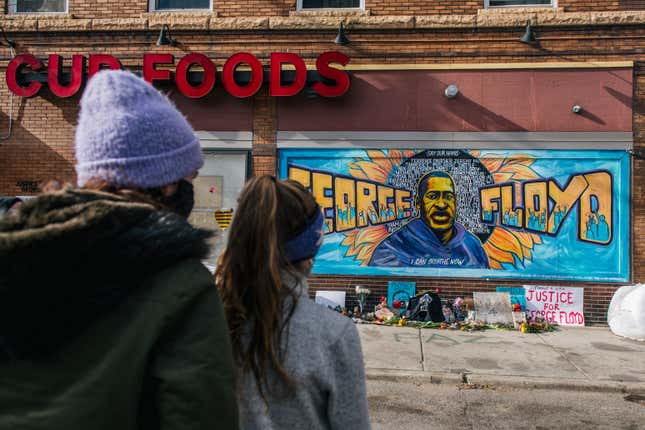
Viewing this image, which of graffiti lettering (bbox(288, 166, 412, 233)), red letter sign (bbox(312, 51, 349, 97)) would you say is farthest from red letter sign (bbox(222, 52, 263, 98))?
graffiti lettering (bbox(288, 166, 412, 233))

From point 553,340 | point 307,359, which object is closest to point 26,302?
point 307,359

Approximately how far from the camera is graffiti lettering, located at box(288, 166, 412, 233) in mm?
10141

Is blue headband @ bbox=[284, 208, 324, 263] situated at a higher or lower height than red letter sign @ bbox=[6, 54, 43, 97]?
lower

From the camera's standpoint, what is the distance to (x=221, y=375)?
1.19m

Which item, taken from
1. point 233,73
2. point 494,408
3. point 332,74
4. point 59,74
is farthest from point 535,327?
point 59,74

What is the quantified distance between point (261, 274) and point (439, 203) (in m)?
8.68

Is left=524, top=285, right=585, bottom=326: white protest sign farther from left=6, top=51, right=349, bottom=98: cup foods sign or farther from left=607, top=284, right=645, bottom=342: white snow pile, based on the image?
left=6, top=51, right=349, bottom=98: cup foods sign

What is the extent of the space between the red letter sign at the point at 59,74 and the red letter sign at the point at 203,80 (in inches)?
77.4

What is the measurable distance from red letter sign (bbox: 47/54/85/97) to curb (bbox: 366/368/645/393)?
26.5ft

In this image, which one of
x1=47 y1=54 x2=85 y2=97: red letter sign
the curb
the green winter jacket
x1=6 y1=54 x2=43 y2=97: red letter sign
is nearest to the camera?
the green winter jacket

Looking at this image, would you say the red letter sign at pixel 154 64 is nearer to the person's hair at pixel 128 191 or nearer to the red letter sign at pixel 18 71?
the red letter sign at pixel 18 71

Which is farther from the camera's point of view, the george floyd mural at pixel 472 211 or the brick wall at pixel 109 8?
the brick wall at pixel 109 8

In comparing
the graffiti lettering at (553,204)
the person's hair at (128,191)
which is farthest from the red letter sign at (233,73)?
the person's hair at (128,191)

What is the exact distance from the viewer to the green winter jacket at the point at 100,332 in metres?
1.11
